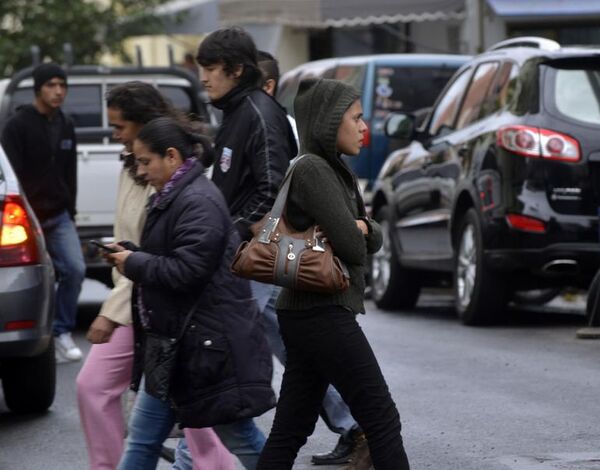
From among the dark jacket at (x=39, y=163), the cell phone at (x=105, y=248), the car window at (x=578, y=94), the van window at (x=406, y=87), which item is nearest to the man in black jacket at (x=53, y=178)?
the dark jacket at (x=39, y=163)

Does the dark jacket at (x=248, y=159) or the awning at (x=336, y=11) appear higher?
the dark jacket at (x=248, y=159)

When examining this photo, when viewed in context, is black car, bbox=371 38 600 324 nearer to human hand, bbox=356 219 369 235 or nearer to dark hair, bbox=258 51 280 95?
dark hair, bbox=258 51 280 95

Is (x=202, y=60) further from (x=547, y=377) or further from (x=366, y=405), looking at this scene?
(x=547, y=377)

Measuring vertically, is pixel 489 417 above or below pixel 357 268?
below

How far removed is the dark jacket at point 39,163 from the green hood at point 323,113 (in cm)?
515

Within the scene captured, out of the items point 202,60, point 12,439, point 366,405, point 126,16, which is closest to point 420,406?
point 12,439

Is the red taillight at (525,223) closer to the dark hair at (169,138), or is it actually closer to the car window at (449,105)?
the car window at (449,105)

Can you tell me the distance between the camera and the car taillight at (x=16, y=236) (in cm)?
795

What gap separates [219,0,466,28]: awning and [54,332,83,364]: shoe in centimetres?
1424

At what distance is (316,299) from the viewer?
5.50 meters

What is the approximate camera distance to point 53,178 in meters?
10.6

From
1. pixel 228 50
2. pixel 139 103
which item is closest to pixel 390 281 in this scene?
pixel 228 50

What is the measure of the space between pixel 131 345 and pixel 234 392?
72cm

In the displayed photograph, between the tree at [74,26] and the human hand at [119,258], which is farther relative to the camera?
the tree at [74,26]
